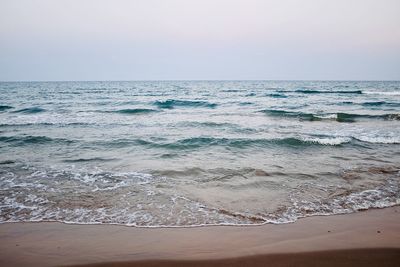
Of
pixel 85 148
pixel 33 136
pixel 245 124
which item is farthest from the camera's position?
pixel 245 124

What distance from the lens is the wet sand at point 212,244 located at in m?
3.43

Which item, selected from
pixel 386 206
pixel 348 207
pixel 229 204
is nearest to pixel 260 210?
pixel 229 204

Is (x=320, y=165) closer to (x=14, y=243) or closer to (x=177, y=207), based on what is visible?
(x=177, y=207)

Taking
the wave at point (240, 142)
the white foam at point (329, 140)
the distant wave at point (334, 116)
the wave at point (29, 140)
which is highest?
the distant wave at point (334, 116)

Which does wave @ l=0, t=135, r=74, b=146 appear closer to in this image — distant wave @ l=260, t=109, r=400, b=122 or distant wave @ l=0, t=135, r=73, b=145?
distant wave @ l=0, t=135, r=73, b=145

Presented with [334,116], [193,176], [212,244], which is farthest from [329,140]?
[212,244]

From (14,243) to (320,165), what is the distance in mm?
7482

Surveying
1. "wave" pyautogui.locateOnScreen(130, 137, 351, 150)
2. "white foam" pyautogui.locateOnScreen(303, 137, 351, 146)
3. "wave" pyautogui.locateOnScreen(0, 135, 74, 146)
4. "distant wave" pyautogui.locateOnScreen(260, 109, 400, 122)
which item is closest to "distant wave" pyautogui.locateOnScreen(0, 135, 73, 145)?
"wave" pyautogui.locateOnScreen(0, 135, 74, 146)

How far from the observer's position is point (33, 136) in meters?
12.7

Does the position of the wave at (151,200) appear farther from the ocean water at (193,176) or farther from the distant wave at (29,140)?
the distant wave at (29,140)

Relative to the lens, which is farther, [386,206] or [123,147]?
[123,147]

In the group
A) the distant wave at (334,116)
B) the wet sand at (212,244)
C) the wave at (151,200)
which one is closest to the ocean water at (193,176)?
the wave at (151,200)

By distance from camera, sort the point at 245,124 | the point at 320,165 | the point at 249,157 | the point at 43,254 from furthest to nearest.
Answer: the point at 245,124
the point at 249,157
the point at 320,165
the point at 43,254

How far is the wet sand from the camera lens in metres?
3.43
